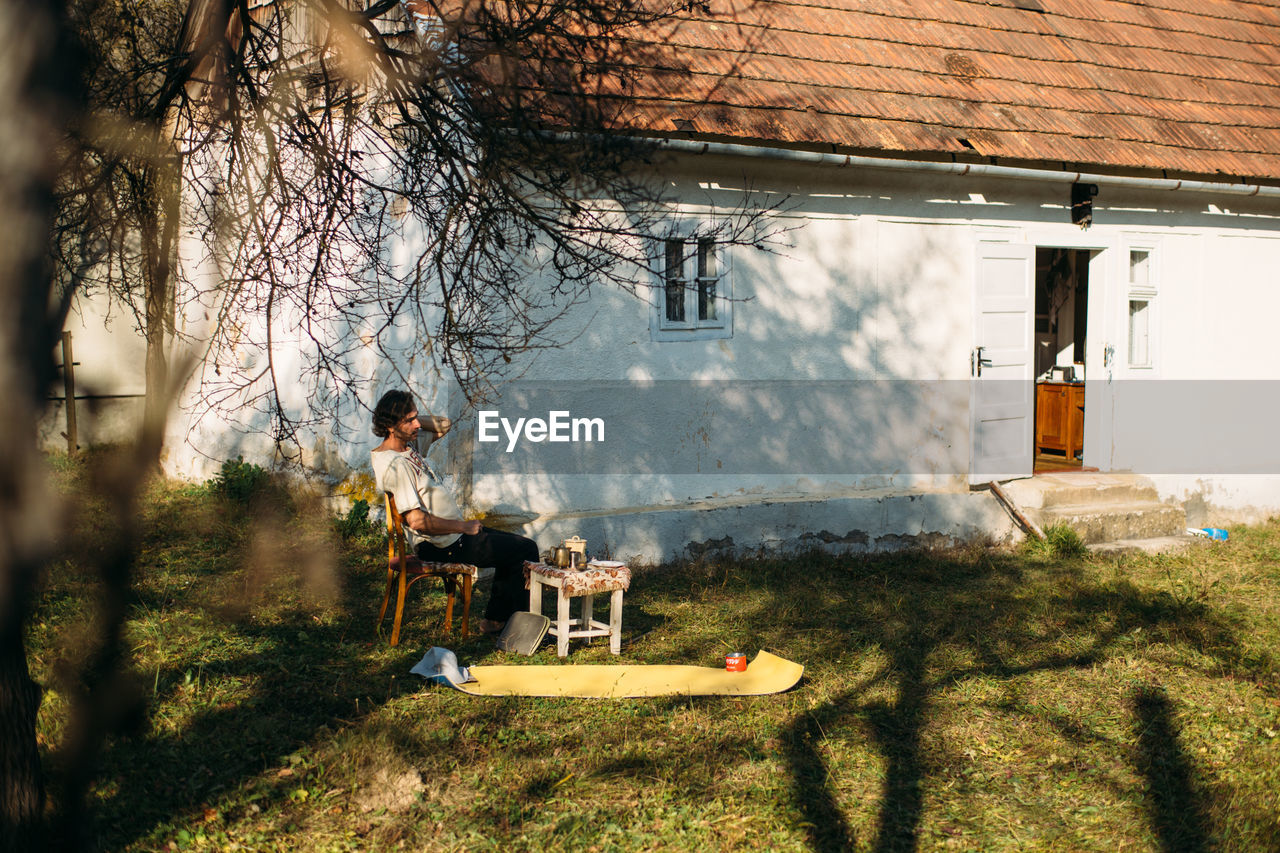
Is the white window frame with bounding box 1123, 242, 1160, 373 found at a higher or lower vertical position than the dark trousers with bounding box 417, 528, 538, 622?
higher

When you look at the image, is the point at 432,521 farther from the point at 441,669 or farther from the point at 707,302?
the point at 707,302

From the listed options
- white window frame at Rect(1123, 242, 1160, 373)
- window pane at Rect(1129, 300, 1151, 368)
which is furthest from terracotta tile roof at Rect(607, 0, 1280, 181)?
window pane at Rect(1129, 300, 1151, 368)

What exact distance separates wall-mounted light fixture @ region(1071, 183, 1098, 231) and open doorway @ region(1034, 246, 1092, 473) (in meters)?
1.57

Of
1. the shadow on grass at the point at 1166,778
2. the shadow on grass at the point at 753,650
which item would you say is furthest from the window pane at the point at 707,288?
the shadow on grass at the point at 1166,778

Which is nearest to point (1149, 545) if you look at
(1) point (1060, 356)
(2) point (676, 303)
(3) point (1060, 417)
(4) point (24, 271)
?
(3) point (1060, 417)

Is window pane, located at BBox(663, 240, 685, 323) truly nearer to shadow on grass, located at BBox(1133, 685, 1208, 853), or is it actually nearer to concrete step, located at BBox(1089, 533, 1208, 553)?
concrete step, located at BBox(1089, 533, 1208, 553)

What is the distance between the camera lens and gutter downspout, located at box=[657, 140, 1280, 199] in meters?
8.38

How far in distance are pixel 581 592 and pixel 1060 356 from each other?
29.3ft

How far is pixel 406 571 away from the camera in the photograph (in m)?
6.54

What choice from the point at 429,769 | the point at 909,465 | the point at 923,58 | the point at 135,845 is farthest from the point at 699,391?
the point at 135,845

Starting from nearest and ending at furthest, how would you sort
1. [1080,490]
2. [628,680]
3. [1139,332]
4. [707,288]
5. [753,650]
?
[628,680] < [753,650] < [707,288] < [1080,490] < [1139,332]

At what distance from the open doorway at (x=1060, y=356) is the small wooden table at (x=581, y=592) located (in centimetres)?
→ 693

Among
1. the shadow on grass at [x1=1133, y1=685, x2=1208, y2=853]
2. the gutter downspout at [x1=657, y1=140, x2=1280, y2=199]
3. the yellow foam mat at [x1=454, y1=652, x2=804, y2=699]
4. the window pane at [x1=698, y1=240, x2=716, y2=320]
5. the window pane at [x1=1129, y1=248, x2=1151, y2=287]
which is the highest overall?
the gutter downspout at [x1=657, y1=140, x2=1280, y2=199]

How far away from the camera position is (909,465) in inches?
387
